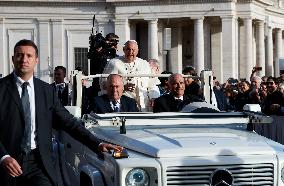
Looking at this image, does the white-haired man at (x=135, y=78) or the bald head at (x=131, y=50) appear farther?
the bald head at (x=131, y=50)

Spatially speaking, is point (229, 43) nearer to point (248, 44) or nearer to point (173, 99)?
point (248, 44)

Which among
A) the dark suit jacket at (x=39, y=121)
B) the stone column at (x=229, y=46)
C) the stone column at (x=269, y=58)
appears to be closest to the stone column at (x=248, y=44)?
the stone column at (x=229, y=46)

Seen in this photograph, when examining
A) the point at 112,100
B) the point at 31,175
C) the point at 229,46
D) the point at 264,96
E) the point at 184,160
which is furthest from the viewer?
the point at 229,46

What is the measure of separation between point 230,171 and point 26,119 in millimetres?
2005

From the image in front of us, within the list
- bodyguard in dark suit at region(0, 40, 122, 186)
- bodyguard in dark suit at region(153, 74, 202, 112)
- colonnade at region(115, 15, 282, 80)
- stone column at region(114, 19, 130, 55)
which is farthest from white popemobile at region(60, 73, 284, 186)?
stone column at region(114, 19, 130, 55)

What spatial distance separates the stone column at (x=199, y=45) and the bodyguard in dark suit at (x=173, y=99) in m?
60.0

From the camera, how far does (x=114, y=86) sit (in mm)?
10188

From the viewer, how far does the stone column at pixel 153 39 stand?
7138 centimetres

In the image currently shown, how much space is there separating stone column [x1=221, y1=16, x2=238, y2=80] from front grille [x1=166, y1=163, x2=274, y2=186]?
64004mm

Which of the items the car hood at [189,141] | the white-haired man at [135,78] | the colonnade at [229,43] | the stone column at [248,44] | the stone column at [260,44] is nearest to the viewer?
the car hood at [189,141]

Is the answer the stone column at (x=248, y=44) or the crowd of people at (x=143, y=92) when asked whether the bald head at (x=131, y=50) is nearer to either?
the crowd of people at (x=143, y=92)

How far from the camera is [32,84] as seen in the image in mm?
7293

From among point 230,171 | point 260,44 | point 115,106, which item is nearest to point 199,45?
point 260,44

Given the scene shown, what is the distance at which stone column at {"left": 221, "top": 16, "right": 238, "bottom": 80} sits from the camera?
7094 cm
